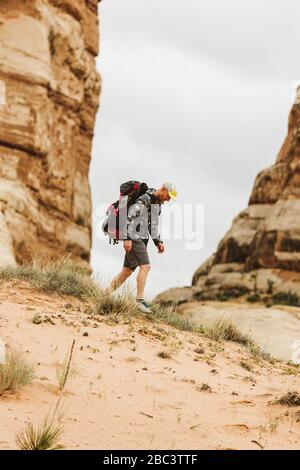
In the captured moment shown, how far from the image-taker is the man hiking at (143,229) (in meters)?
10.8

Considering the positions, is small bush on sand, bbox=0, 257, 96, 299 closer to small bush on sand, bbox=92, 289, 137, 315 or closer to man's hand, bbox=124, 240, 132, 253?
small bush on sand, bbox=92, 289, 137, 315

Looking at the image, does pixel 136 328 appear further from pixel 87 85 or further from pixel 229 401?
pixel 87 85

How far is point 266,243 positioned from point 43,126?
61.2ft

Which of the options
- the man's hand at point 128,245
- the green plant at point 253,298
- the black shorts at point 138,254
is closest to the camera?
the man's hand at point 128,245

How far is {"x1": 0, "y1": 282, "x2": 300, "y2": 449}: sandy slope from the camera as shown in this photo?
5676 millimetres

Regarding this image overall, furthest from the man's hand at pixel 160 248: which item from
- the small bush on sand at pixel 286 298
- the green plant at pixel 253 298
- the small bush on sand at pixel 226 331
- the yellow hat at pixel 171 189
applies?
the green plant at pixel 253 298

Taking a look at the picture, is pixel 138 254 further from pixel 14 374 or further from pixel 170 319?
pixel 14 374

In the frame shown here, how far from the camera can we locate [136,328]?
33.3 feet

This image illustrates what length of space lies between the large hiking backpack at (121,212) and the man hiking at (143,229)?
0.31 ft

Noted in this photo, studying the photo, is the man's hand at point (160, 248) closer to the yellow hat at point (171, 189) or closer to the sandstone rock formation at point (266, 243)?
the yellow hat at point (171, 189)

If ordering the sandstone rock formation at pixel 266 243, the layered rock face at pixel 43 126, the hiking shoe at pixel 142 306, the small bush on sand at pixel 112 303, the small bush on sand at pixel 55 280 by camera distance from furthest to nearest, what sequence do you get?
the sandstone rock formation at pixel 266 243, the layered rock face at pixel 43 126, the small bush on sand at pixel 55 280, the hiking shoe at pixel 142 306, the small bush on sand at pixel 112 303

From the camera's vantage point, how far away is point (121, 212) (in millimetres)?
10750

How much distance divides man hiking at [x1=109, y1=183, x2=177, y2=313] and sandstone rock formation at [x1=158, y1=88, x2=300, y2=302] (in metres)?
28.4
